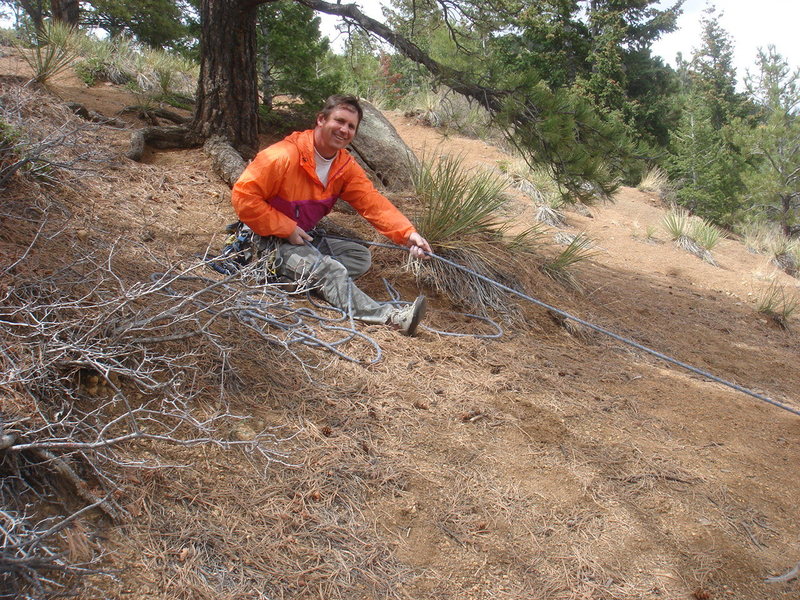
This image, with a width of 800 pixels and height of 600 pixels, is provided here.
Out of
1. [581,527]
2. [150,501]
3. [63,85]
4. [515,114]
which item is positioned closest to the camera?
[150,501]

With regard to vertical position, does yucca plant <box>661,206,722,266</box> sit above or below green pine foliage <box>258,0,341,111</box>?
below

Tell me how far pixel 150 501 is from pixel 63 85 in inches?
257

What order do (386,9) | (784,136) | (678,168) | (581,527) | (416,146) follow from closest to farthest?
(581,527) → (386,9) → (416,146) → (784,136) → (678,168)

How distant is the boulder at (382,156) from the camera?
5.80m

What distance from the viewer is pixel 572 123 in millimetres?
4480

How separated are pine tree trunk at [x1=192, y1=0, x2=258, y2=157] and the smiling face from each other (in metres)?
1.79

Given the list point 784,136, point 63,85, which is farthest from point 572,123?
point 784,136

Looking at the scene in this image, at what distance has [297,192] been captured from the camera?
11.7 ft

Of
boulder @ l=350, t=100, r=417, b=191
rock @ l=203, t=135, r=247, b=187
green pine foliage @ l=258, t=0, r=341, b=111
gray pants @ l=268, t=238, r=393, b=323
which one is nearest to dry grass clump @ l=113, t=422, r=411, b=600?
gray pants @ l=268, t=238, r=393, b=323

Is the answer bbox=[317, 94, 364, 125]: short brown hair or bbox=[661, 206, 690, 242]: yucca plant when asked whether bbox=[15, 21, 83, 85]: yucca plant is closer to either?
bbox=[317, 94, 364, 125]: short brown hair

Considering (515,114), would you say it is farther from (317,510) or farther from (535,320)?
(317,510)

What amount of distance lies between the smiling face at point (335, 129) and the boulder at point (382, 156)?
85.2 inches

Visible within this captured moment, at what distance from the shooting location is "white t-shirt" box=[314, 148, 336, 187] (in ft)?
11.7

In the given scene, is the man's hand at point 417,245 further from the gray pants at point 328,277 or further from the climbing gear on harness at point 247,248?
the climbing gear on harness at point 247,248
